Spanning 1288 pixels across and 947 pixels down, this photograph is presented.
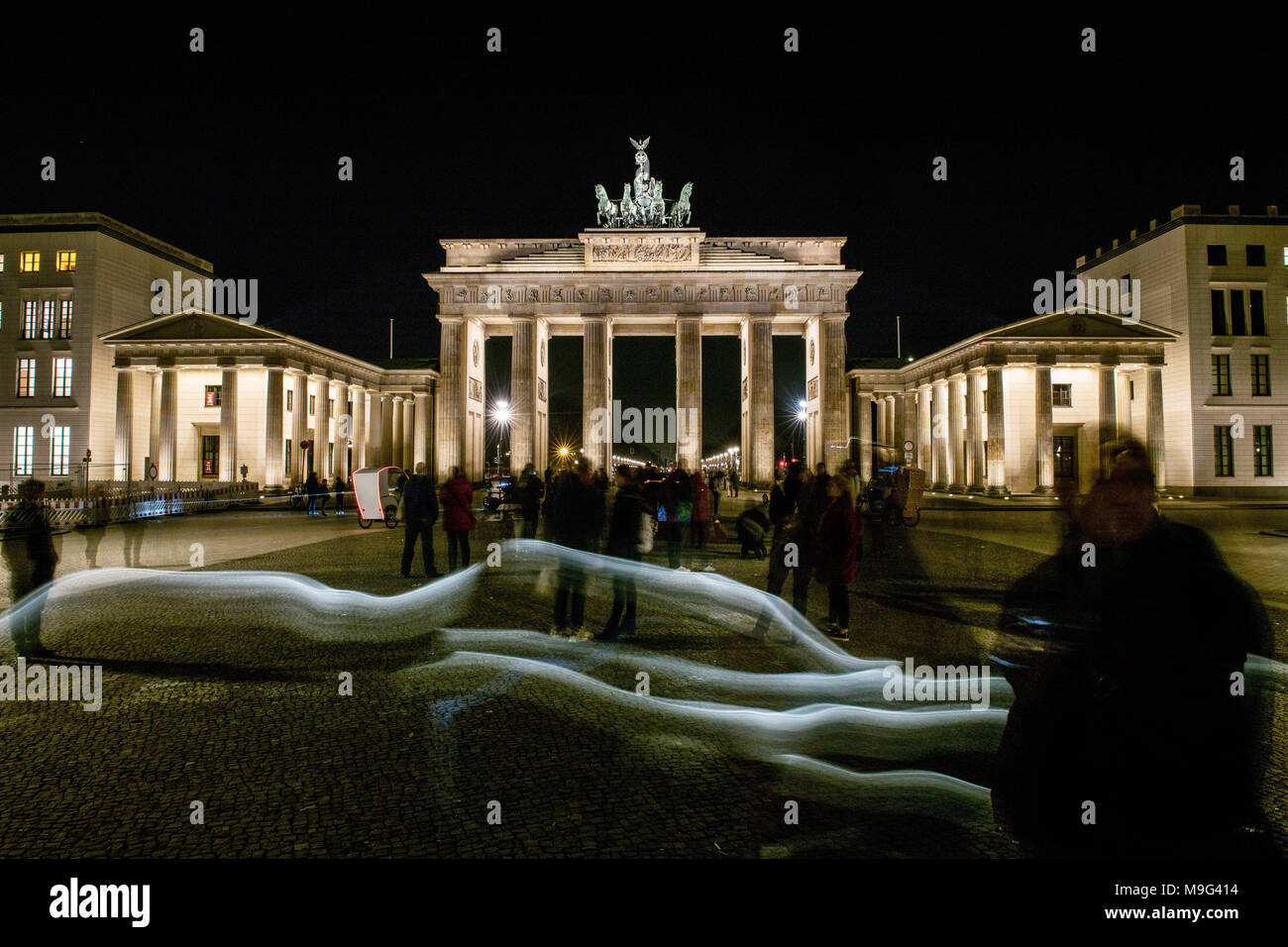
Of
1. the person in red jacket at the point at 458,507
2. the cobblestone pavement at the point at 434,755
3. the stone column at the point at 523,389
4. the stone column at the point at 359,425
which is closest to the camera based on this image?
the cobblestone pavement at the point at 434,755

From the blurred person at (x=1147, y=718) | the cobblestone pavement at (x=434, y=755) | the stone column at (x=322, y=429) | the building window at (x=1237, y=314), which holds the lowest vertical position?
the cobblestone pavement at (x=434, y=755)

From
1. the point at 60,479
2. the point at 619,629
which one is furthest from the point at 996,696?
the point at 60,479

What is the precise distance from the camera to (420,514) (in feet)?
41.8

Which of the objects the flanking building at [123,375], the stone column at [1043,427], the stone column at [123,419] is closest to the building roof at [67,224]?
the flanking building at [123,375]

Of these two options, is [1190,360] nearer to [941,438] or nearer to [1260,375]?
[1260,375]

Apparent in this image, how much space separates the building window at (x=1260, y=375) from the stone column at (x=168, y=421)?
62.7m

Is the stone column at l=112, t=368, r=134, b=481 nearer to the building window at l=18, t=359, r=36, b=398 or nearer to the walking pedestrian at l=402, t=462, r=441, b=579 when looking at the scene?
the building window at l=18, t=359, r=36, b=398

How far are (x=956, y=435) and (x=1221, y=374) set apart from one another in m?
14.5

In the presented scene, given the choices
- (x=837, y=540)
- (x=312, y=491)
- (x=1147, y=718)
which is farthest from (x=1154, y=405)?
(x=1147, y=718)

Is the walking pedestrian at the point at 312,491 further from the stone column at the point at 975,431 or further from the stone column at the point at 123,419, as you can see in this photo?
the stone column at the point at 975,431

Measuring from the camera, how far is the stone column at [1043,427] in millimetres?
43156

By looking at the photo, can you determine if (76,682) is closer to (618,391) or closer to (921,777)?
(921,777)

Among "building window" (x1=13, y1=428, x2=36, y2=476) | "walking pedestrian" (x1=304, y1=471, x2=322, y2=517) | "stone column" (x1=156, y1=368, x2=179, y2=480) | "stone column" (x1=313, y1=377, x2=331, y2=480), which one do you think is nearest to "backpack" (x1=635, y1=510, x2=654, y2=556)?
"walking pedestrian" (x1=304, y1=471, x2=322, y2=517)
